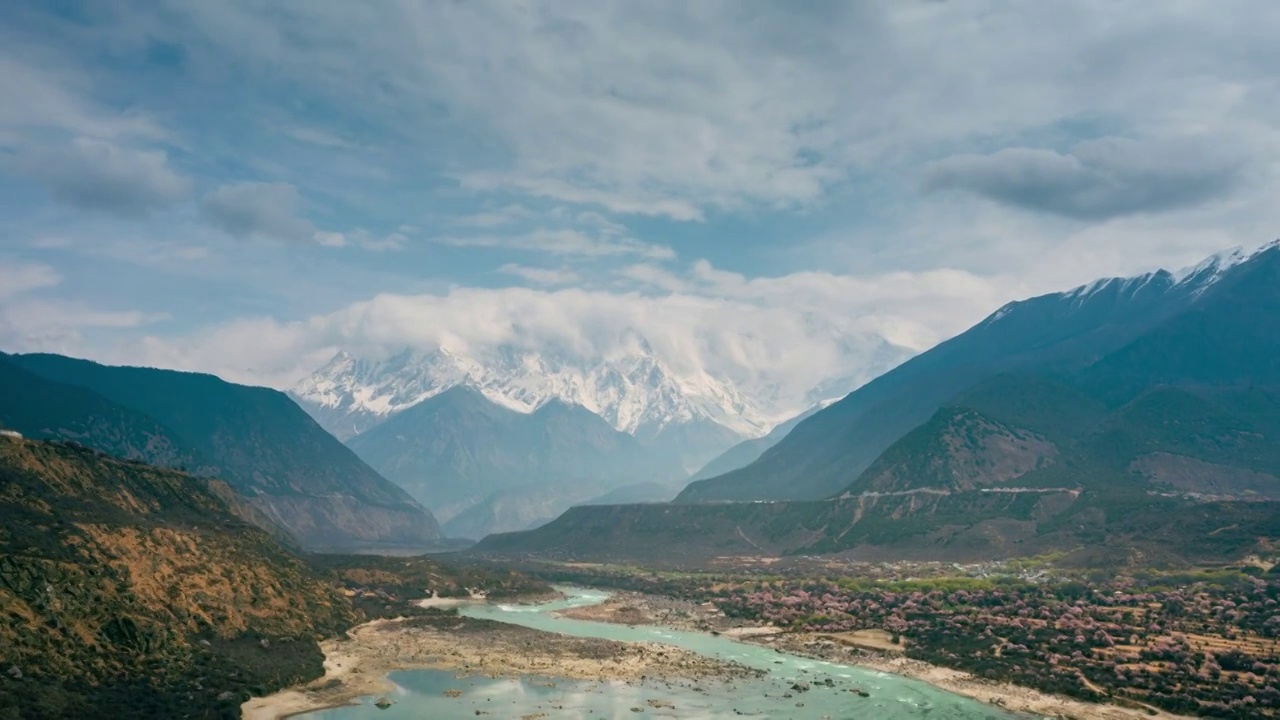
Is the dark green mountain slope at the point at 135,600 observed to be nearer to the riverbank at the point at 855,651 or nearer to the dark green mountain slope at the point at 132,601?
the dark green mountain slope at the point at 132,601

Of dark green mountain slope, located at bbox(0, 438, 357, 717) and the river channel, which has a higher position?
dark green mountain slope, located at bbox(0, 438, 357, 717)

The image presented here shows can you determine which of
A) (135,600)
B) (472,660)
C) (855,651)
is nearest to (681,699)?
(472,660)

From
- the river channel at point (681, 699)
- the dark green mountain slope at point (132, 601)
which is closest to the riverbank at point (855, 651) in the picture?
the river channel at point (681, 699)

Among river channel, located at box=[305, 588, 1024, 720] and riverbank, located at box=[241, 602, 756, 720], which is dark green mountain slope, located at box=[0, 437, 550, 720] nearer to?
riverbank, located at box=[241, 602, 756, 720]

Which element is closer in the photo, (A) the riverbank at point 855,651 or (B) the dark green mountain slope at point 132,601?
(B) the dark green mountain slope at point 132,601

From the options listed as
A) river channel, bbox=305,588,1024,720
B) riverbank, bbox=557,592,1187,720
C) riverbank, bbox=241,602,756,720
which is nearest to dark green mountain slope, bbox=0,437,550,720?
riverbank, bbox=241,602,756,720

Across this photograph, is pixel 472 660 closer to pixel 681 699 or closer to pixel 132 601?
pixel 681 699

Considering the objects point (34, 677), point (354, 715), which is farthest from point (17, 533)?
point (354, 715)

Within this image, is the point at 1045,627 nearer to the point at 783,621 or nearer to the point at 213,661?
the point at 783,621
